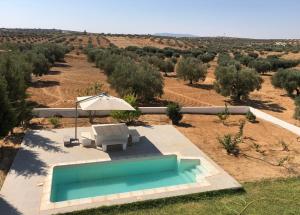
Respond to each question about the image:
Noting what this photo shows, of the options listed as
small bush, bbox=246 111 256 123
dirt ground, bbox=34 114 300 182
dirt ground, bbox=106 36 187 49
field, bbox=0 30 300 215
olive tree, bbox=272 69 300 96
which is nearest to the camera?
field, bbox=0 30 300 215

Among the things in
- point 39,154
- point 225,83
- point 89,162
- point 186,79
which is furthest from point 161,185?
point 186,79

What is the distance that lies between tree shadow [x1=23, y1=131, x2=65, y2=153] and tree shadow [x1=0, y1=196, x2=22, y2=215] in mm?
4685

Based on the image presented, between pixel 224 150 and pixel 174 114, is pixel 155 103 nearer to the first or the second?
pixel 174 114

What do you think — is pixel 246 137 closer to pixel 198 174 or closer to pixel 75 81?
pixel 198 174

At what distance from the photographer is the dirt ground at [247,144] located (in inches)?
546

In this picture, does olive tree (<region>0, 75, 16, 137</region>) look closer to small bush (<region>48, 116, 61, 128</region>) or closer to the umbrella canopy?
the umbrella canopy

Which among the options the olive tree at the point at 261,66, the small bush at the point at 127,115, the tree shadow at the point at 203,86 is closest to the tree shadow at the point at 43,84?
the tree shadow at the point at 203,86

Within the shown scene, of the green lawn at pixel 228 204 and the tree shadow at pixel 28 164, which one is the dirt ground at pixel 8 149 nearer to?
the tree shadow at pixel 28 164

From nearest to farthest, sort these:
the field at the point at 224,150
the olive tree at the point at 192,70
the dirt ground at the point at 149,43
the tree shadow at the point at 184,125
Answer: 1. the field at the point at 224,150
2. the tree shadow at the point at 184,125
3. the olive tree at the point at 192,70
4. the dirt ground at the point at 149,43

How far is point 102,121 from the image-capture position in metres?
20.1

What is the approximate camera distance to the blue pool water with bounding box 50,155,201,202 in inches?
488

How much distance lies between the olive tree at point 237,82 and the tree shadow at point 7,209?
21.3m

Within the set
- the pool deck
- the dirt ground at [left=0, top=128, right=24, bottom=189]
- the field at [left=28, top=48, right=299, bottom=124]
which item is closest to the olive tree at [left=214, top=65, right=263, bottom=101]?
the field at [left=28, top=48, right=299, bottom=124]

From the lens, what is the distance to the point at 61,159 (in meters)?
14.0
